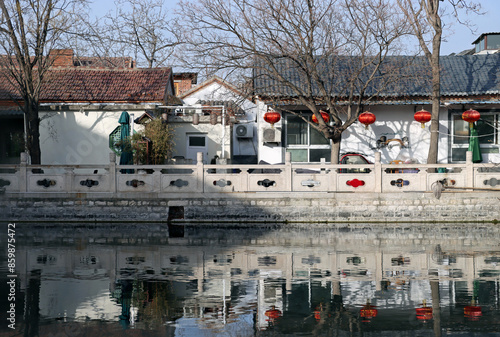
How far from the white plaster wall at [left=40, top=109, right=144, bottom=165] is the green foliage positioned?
1.79 m

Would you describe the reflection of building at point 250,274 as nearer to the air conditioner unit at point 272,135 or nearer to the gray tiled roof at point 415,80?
the air conditioner unit at point 272,135

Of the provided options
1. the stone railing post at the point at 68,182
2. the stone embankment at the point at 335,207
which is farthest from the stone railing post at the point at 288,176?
the stone railing post at the point at 68,182

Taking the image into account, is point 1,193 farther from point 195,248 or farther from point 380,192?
point 380,192

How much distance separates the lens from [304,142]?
22734 millimetres

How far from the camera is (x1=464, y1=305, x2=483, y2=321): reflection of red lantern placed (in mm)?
7881

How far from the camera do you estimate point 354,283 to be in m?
10.0

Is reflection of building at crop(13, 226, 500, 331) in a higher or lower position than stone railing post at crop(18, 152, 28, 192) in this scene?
lower

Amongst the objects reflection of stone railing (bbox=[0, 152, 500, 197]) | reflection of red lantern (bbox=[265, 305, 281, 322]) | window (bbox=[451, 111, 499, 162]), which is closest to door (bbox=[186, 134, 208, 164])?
reflection of stone railing (bbox=[0, 152, 500, 197])

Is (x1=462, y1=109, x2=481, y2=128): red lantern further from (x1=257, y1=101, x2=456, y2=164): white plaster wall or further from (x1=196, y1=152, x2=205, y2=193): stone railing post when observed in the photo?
(x1=196, y1=152, x2=205, y2=193): stone railing post

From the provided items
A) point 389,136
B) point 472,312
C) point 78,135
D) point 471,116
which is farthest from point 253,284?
point 78,135

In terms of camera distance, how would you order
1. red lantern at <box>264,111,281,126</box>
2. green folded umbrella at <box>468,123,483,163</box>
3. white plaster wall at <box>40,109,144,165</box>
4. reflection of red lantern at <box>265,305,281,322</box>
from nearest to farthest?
reflection of red lantern at <box>265,305,281,322</box> < red lantern at <box>264,111,281,126</box> < green folded umbrella at <box>468,123,483,163</box> < white plaster wall at <box>40,109,144,165</box>

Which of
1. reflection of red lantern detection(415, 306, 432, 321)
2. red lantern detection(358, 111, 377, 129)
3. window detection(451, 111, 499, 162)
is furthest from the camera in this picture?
window detection(451, 111, 499, 162)

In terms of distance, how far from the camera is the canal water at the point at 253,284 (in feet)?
25.0

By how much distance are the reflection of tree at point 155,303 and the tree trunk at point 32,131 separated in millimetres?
11779
